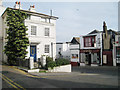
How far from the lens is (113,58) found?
25984 mm

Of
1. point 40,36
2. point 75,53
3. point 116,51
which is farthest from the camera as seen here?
point 75,53

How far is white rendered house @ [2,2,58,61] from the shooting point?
816 inches

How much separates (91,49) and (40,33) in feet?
44.3

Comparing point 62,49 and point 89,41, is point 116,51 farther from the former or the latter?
point 62,49

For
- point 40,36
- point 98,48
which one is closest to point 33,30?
point 40,36

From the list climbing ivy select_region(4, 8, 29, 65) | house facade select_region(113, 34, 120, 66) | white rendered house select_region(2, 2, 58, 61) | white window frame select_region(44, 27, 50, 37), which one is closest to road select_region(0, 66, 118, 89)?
climbing ivy select_region(4, 8, 29, 65)

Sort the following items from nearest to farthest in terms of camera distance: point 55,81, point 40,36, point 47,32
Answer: point 55,81
point 40,36
point 47,32

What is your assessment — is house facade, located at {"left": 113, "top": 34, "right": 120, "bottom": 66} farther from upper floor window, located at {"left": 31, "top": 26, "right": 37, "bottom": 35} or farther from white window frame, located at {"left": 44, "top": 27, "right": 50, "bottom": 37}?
upper floor window, located at {"left": 31, "top": 26, "right": 37, "bottom": 35}

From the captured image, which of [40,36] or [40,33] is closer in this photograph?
[40,36]

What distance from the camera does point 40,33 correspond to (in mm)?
21781

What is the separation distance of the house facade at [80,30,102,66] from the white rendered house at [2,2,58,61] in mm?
10391

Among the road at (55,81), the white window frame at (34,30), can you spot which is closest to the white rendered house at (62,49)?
the white window frame at (34,30)

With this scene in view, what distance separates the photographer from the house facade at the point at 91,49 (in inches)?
1110

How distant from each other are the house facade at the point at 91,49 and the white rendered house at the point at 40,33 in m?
10.4
